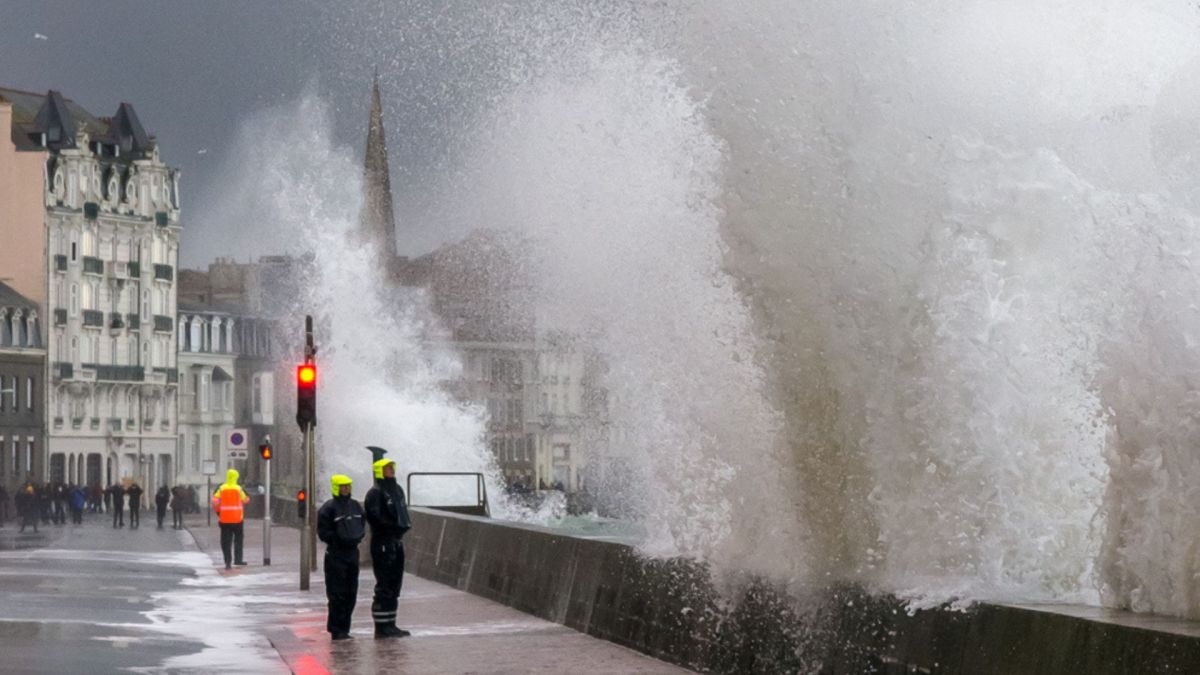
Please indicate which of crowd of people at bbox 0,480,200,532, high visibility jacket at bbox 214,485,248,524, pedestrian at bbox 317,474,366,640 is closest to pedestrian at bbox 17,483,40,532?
crowd of people at bbox 0,480,200,532

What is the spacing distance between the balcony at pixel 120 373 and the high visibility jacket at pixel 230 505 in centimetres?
9084

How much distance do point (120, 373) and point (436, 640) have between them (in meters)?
115

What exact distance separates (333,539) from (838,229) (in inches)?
321

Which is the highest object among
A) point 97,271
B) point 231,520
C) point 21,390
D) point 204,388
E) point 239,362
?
point 97,271

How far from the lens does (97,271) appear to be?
130m

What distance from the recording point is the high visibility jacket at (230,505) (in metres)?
40.5

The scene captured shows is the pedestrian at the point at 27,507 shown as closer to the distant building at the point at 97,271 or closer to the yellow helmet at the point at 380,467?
the distant building at the point at 97,271

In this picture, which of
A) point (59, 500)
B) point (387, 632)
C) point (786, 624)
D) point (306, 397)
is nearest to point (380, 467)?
point (387, 632)

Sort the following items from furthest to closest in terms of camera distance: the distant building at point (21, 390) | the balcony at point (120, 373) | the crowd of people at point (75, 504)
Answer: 1. the balcony at point (120, 373)
2. the distant building at point (21, 390)
3. the crowd of people at point (75, 504)

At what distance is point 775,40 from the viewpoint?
53.8 ft

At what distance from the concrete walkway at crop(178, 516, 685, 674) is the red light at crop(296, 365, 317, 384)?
269 cm

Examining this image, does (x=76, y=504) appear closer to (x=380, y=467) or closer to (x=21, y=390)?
(x=21, y=390)

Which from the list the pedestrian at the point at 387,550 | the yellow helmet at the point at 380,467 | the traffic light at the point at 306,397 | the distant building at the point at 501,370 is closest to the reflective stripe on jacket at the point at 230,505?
the traffic light at the point at 306,397

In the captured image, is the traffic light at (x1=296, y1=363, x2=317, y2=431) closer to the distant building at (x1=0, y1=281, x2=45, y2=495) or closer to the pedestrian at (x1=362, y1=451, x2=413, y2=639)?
the pedestrian at (x1=362, y1=451, x2=413, y2=639)
